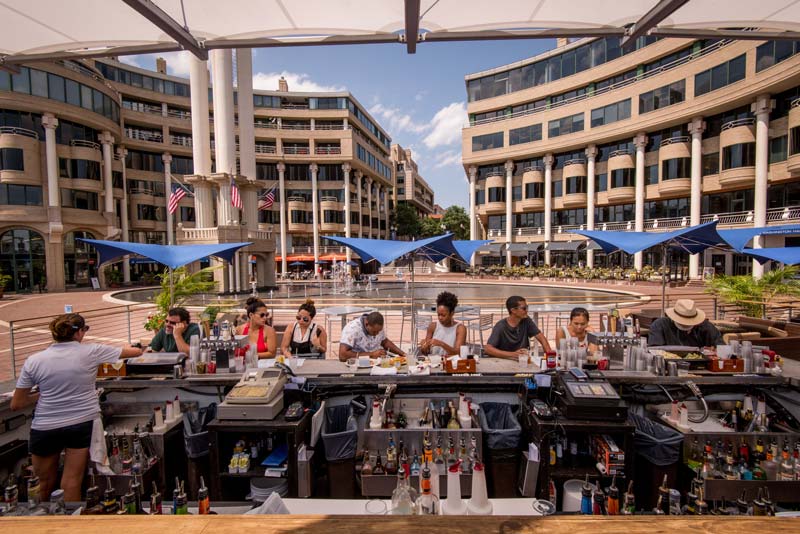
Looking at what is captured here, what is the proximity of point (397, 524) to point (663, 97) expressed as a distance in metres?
41.1

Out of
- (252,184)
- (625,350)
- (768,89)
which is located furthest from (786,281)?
(252,184)

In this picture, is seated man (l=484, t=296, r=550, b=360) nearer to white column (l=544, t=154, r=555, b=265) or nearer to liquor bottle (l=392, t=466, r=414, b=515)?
liquor bottle (l=392, t=466, r=414, b=515)

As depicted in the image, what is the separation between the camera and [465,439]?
399cm

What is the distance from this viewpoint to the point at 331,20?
317 centimetres

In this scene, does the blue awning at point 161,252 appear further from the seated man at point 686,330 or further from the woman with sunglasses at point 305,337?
the seated man at point 686,330

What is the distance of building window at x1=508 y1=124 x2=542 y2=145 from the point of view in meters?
41.5

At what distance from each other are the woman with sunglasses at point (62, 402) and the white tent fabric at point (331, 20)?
8.16ft

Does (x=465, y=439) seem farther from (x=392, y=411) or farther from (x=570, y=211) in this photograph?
(x=570, y=211)

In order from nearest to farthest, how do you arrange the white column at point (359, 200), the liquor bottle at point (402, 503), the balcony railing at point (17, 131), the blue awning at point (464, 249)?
the liquor bottle at point (402, 503)
the blue awning at point (464, 249)
the balcony railing at point (17, 131)
the white column at point (359, 200)

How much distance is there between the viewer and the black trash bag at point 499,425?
3936 mm

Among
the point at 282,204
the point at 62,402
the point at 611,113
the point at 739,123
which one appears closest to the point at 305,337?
the point at 62,402

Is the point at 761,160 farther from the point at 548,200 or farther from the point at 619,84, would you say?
the point at 548,200

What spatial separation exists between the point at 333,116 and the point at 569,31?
167 ft

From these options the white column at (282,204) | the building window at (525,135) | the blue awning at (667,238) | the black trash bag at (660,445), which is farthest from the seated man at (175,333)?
the building window at (525,135)
